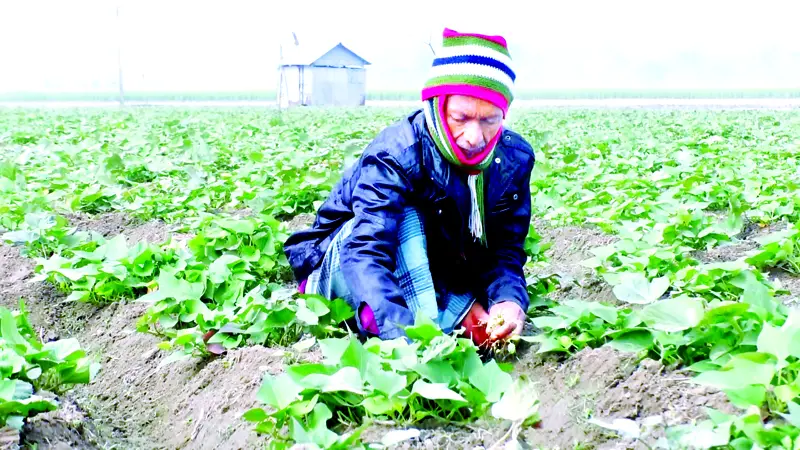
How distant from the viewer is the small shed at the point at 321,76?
36.2m

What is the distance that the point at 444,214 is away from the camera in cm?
255

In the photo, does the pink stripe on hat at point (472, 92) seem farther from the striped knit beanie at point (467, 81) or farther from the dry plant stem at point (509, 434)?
the dry plant stem at point (509, 434)

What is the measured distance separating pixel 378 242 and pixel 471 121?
0.43 m

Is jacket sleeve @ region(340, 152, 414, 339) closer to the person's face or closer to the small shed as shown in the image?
the person's face

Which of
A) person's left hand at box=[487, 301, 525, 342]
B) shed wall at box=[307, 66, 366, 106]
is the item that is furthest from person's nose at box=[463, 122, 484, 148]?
shed wall at box=[307, 66, 366, 106]

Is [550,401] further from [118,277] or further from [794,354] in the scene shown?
[118,277]

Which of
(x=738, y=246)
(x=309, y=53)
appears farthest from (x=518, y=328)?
(x=309, y=53)

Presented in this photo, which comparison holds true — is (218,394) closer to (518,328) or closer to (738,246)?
(518,328)

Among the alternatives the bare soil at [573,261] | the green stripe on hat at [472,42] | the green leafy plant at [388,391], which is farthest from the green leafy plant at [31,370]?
the bare soil at [573,261]

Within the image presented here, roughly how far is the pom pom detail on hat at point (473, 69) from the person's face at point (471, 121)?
0.9 inches

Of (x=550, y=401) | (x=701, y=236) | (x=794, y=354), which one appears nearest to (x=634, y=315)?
(x=550, y=401)

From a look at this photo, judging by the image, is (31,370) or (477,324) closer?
(31,370)

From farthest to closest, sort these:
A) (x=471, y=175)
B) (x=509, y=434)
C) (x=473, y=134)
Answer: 1. (x=471, y=175)
2. (x=473, y=134)
3. (x=509, y=434)

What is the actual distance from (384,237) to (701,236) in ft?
5.66
